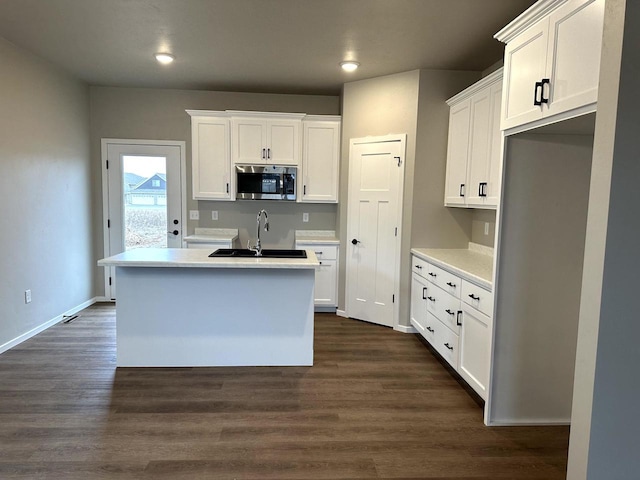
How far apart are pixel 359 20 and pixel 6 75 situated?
3.06 meters

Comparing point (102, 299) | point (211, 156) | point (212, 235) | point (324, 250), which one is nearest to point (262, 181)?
point (211, 156)

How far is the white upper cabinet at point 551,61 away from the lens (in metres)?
1.70

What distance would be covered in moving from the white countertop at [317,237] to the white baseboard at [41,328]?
2686mm

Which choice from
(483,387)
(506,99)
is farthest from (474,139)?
(483,387)

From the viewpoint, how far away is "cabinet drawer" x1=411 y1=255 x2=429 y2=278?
3.78m

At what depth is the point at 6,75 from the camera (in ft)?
11.4

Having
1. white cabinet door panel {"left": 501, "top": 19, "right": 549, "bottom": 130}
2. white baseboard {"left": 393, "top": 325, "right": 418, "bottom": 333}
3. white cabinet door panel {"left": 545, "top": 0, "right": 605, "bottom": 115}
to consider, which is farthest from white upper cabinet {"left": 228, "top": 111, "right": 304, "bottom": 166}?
white cabinet door panel {"left": 545, "top": 0, "right": 605, "bottom": 115}

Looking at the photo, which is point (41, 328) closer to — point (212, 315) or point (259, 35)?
point (212, 315)

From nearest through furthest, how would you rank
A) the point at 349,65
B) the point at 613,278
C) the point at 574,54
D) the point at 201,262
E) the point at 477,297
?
1. the point at 613,278
2. the point at 574,54
3. the point at 477,297
4. the point at 201,262
5. the point at 349,65

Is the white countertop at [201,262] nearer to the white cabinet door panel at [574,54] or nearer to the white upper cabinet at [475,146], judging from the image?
the white upper cabinet at [475,146]

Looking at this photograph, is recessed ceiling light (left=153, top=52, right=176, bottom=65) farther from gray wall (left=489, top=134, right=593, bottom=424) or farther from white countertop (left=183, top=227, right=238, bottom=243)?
gray wall (left=489, top=134, right=593, bottom=424)

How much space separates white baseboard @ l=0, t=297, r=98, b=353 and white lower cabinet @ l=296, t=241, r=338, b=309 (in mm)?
2674

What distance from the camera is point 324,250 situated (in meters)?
4.75

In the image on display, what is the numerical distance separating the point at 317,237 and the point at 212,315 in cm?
213
